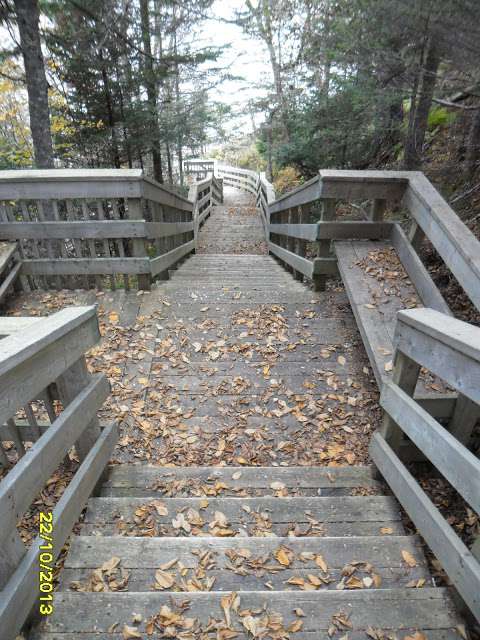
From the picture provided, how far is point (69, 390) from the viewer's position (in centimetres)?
183

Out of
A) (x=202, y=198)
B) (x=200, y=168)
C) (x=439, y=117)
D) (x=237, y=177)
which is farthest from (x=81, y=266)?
(x=237, y=177)

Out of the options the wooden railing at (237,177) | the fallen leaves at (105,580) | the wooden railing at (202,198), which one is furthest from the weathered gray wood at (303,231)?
the wooden railing at (237,177)

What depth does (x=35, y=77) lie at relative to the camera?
5.29 m

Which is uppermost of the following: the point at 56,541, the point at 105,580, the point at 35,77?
the point at 35,77

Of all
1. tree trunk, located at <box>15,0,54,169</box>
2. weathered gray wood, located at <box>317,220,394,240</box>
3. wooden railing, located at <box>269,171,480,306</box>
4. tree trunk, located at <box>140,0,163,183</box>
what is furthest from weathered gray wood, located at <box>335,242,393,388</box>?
tree trunk, located at <box>140,0,163,183</box>

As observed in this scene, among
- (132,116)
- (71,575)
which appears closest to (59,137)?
(132,116)

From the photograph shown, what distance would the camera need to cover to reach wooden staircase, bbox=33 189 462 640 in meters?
1.42

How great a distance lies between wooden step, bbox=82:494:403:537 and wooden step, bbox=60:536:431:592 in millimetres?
128

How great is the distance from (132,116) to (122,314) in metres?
5.81

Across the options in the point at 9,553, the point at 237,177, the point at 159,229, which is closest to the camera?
the point at 9,553

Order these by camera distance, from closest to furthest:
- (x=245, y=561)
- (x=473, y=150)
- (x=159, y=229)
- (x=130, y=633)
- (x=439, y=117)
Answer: (x=130, y=633) → (x=245, y=561) → (x=159, y=229) → (x=473, y=150) → (x=439, y=117)

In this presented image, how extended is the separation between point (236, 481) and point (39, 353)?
56.4 inches

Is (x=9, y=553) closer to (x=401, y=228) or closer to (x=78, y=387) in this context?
(x=78, y=387)

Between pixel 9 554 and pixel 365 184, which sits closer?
pixel 9 554
